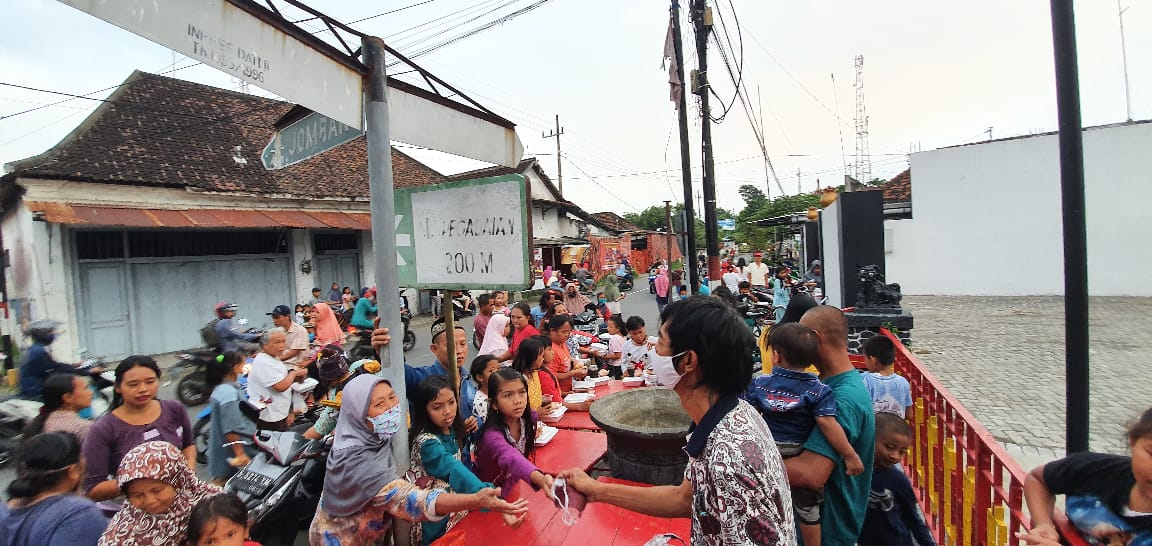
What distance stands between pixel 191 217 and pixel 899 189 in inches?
927

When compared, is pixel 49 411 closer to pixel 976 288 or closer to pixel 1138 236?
pixel 976 288

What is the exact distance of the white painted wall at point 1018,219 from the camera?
1527 cm

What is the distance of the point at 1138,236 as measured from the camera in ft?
49.8

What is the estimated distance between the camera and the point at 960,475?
2.72 m

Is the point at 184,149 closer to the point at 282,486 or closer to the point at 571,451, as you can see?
the point at 282,486

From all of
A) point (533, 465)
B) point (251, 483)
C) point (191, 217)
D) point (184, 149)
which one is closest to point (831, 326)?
point (533, 465)

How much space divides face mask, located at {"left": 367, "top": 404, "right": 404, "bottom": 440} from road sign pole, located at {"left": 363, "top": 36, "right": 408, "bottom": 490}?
55 millimetres

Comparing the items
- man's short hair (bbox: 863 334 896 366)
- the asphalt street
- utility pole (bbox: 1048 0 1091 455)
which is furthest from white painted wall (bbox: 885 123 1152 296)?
utility pole (bbox: 1048 0 1091 455)

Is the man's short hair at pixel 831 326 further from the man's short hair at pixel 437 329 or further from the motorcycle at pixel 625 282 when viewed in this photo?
the motorcycle at pixel 625 282

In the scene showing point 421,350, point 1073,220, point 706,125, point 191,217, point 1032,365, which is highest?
point 706,125

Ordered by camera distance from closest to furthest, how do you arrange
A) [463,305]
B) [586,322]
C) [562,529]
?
1. [562,529]
2. [586,322]
3. [463,305]

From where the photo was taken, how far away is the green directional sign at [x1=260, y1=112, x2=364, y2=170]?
2.42 meters

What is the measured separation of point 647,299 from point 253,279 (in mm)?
13809

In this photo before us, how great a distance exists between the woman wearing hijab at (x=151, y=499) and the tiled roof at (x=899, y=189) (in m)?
21.5
